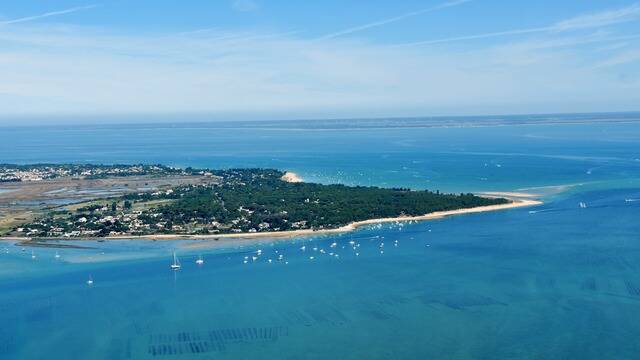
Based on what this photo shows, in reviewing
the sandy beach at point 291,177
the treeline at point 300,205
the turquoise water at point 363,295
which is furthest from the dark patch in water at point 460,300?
the sandy beach at point 291,177

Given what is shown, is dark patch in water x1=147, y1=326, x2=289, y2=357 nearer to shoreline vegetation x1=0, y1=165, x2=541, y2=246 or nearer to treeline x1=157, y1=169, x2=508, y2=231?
shoreline vegetation x1=0, y1=165, x2=541, y2=246

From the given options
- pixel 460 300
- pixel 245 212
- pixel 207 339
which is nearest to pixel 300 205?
pixel 245 212

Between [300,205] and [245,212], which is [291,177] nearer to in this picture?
[300,205]

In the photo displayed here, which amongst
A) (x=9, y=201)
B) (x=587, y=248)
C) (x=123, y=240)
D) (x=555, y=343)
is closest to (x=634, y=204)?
(x=587, y=248)

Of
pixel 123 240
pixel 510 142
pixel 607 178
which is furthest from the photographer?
pixel 510 142

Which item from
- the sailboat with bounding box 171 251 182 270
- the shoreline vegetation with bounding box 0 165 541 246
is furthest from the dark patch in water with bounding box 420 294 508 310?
the shoreline vegetation with bounding box 0 165 541 246

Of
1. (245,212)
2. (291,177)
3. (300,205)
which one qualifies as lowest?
(291,177)

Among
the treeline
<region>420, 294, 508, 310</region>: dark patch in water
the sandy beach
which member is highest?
the treeline

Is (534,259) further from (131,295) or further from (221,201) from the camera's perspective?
(221,201)
